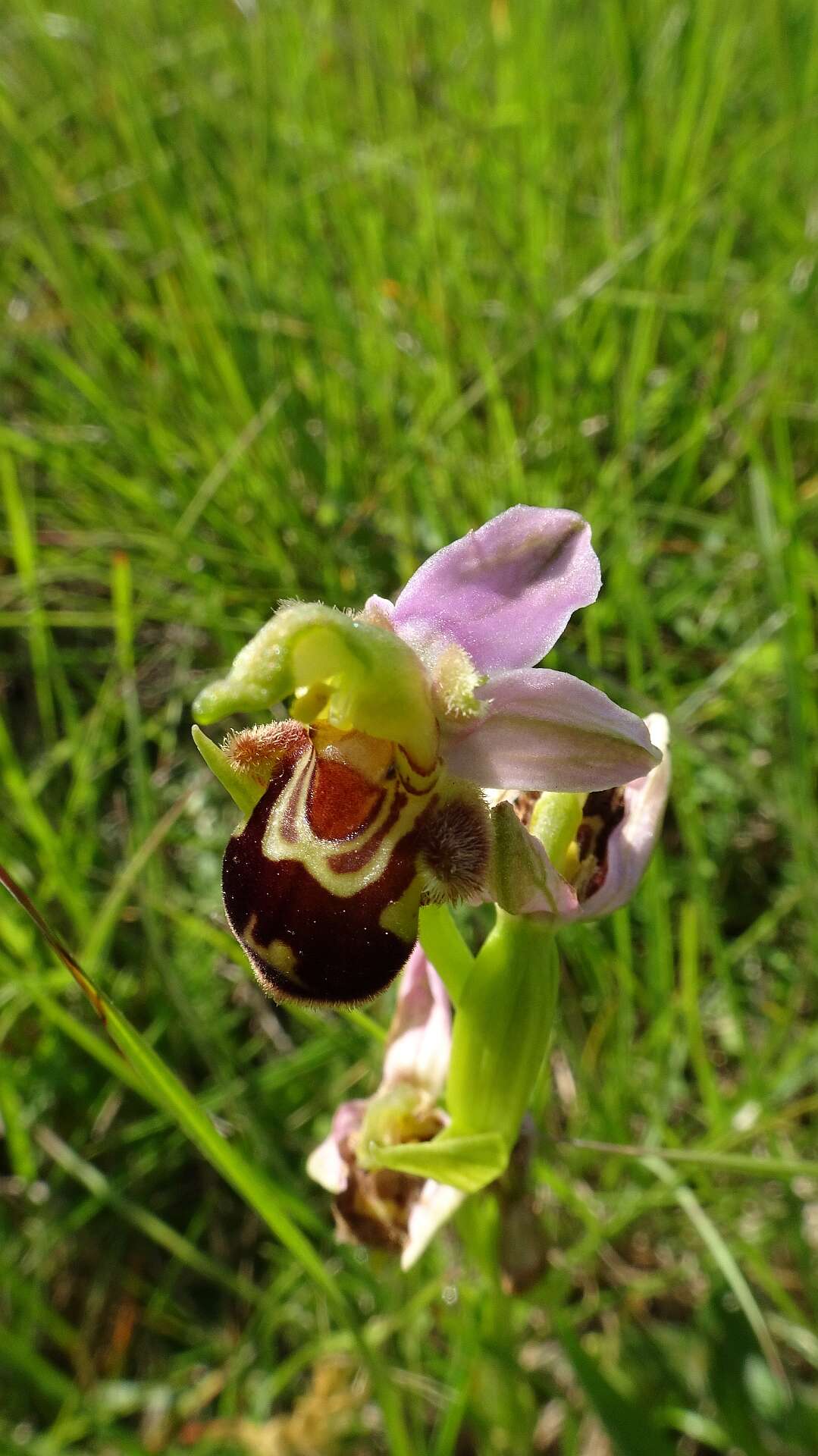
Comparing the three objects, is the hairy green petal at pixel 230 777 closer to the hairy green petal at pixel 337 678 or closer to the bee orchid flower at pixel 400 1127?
the hairy green petal at pixel 337 678

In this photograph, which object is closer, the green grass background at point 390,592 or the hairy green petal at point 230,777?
the hairy green petal at point 230,777

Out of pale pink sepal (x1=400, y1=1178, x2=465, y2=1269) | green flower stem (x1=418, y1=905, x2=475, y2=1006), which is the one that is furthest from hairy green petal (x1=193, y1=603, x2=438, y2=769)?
pale pink sepal (x1=400, y1=1178, x2=465, y2=1269)

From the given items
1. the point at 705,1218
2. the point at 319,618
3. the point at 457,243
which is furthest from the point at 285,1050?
the point at 457,243

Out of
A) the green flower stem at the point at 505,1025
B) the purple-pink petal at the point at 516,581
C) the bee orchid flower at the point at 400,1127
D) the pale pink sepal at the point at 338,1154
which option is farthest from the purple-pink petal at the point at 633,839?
the pale pink sepal at the point at 338,1154

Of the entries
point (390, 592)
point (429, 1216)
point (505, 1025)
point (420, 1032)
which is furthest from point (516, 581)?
point (390, 592)

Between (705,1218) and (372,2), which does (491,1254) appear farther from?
(372,2)
